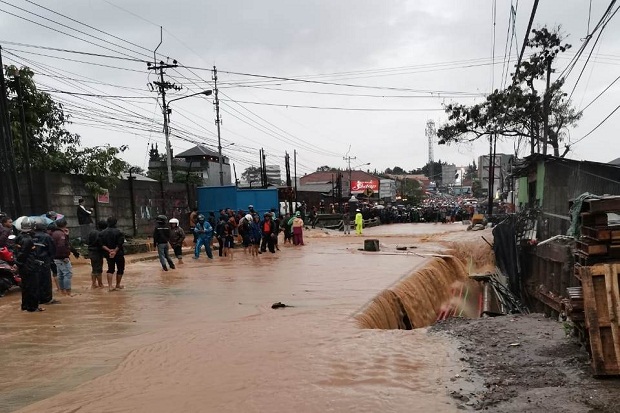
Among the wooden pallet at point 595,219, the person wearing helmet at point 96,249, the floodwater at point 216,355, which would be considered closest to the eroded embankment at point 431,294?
the floodwater at point 216,355

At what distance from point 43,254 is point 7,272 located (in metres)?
2.49

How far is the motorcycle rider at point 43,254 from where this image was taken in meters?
9.22

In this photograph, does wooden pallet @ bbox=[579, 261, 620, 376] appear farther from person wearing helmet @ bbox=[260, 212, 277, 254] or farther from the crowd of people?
person wearing helmet @ bbox=[260, 212, 277, 254]

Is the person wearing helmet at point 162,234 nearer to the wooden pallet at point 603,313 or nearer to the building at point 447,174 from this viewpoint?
the wooden pallet at point 603,313

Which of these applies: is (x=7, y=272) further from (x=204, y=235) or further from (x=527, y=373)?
(x=527, y=373)

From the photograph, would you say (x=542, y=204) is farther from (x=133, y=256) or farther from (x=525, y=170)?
(x=133, y=256)

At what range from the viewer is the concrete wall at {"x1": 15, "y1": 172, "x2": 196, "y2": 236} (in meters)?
16.7

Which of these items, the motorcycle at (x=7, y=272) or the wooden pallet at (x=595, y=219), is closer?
the wooden pallet at (x=595, y=219)

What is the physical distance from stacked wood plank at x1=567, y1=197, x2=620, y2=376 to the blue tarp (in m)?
22.0

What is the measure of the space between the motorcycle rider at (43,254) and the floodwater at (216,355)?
40 centimetres

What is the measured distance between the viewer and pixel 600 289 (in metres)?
4.93

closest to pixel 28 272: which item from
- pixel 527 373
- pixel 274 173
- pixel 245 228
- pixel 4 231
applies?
pixel 4 231

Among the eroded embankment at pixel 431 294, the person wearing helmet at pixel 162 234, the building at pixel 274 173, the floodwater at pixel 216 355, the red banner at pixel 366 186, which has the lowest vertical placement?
the eroded embankment at pixel 431 294

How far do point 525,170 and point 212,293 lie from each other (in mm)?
13528
